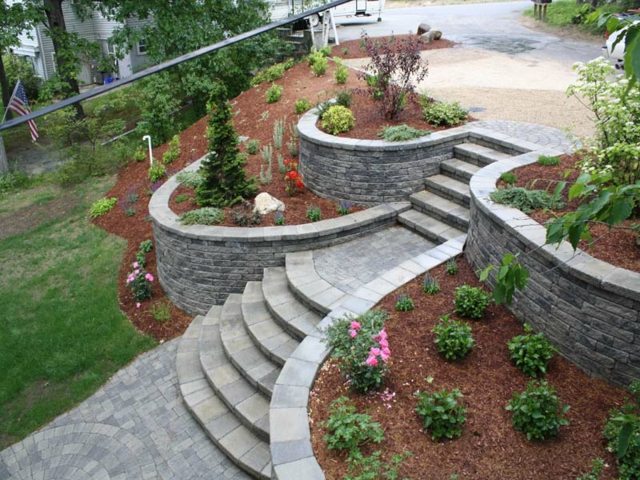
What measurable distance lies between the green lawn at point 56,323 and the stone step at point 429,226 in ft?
13.3

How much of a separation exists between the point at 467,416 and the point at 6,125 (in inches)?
154

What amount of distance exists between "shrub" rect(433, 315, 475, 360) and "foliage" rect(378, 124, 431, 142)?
4.00 meters

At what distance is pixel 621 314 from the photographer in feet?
13.5

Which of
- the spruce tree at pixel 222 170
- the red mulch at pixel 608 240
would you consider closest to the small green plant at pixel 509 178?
the red mulch at pixel 608 240

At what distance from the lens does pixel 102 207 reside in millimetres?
10922

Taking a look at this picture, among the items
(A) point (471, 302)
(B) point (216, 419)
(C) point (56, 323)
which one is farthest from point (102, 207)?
(A) point (471, 302)

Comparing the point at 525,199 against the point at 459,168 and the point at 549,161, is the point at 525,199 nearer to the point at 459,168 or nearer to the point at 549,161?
the point at 549,161

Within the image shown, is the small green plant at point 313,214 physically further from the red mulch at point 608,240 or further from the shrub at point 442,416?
the shrub at point 442,416

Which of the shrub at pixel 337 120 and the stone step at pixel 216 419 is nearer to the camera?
the stone step at pixel 216 419

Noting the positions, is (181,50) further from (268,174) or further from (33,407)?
(33,407)

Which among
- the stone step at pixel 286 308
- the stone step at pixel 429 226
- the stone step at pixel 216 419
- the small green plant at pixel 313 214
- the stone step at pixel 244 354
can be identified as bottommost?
the stone step at pixel 216 419

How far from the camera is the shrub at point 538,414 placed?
3910 mm

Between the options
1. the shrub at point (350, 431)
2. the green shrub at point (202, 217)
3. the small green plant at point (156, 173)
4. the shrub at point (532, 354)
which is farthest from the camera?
the small green plant at point (156, 173)

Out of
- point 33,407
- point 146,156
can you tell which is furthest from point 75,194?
point 33,407
